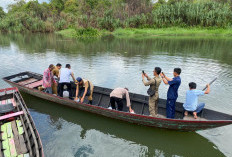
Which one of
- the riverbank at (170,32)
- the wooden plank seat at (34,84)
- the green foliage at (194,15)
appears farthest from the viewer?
the riverbank at (170,32)

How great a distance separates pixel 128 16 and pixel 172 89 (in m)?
37.5

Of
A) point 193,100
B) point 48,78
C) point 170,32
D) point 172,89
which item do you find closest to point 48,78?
point 48,78

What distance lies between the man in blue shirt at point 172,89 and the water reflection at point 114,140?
0.84m

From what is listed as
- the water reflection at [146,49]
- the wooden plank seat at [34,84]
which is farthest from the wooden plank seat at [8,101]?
the water reflection at [146,49]

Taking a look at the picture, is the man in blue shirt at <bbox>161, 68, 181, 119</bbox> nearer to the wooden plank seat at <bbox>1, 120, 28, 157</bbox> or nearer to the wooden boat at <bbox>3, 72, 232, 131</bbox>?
the wooden boat at <bbox>3, 72, 232, 131</bbox>

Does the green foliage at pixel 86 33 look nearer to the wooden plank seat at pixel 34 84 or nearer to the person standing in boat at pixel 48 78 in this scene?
the wooden plank seat at pixel 34 84

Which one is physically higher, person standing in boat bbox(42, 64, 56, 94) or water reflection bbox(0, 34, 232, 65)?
water reflection bbox(0, 34, 232, 65)

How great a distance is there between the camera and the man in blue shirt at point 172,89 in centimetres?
539

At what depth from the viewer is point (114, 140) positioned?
5.91 meters

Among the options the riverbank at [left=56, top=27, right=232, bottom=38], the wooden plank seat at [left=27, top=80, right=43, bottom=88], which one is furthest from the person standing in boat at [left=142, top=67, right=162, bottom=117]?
the riverbank at [left=56, top=27, right=232, bottom=38]

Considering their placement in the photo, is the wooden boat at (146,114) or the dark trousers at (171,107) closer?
the wooden boat at (146,114)

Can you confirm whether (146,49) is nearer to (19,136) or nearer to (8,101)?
(8,101)

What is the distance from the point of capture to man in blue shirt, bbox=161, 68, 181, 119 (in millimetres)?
5387

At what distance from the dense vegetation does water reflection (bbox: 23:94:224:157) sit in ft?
98.0
